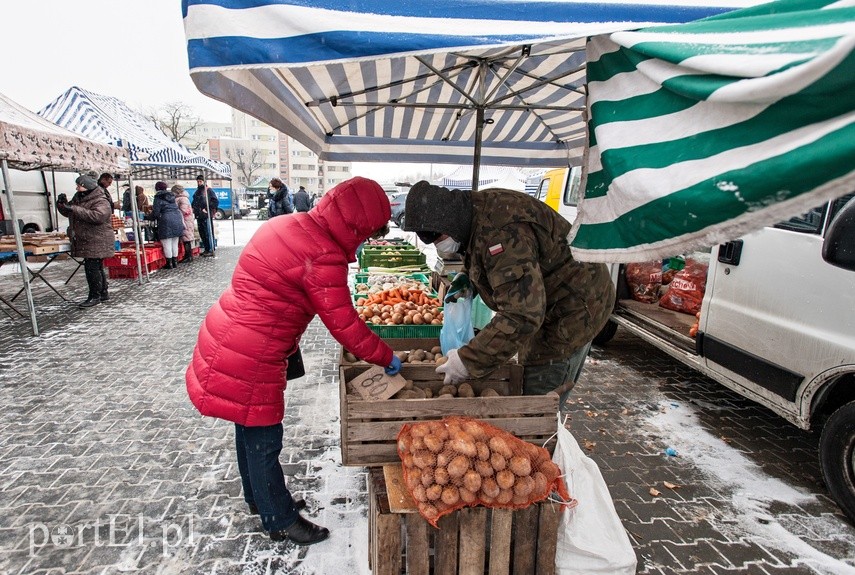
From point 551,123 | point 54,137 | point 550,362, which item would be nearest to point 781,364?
point 550,362

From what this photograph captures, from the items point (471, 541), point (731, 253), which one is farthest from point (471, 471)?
point (731, 253)

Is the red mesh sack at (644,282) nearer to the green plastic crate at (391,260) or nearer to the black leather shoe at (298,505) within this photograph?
the green plastic crate at (391,260)

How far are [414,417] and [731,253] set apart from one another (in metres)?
3.24

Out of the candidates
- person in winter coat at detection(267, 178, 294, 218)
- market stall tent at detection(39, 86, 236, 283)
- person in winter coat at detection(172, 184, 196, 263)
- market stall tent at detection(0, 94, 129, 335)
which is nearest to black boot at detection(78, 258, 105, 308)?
market stall tent at detection(0, 94, 129, 335)

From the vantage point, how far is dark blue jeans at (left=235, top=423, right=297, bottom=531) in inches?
100

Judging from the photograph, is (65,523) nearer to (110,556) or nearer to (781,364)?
(110,556)

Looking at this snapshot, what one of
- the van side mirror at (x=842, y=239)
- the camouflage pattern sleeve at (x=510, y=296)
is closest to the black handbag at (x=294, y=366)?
the camouflage pattern sleeve at (x=510, y=296)

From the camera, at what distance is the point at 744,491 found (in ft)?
11.3

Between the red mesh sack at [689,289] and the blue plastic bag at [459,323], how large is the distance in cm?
397

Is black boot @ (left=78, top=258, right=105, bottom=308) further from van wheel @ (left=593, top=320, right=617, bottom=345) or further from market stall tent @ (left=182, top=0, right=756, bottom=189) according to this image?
van wheel @ (left=593, top=320, right=617, bottom=345)

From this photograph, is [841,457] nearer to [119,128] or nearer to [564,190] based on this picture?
[564,190]

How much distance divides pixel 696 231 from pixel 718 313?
11.7 feet

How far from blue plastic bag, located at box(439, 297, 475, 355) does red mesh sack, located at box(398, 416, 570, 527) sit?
3.52ft

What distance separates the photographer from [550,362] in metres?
2.83
